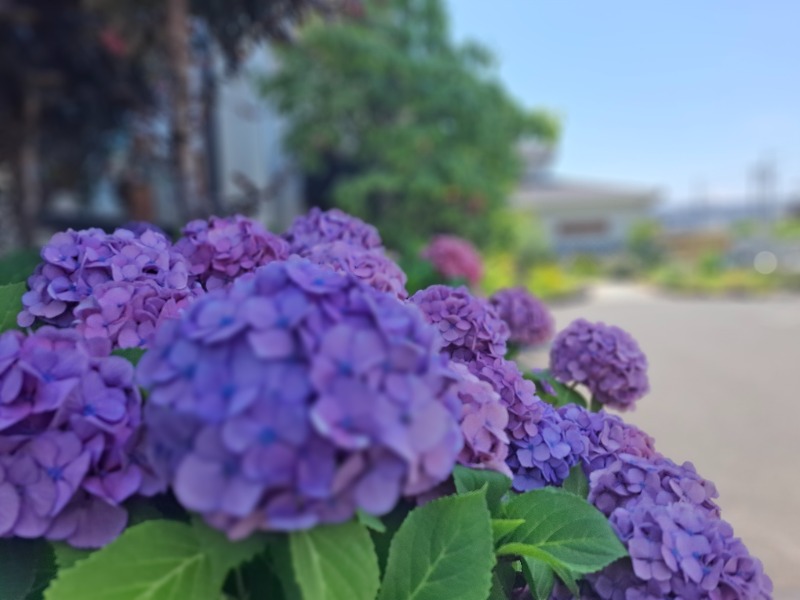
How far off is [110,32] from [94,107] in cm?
111

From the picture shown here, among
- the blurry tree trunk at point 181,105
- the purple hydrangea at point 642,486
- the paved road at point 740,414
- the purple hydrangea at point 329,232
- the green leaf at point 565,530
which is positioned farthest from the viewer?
the blurry tree trunk at point 181,105

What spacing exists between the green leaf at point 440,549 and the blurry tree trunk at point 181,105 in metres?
3.54

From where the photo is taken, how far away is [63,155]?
5.87 m

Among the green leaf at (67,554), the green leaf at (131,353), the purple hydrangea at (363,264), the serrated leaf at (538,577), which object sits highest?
the purple hydrangea at (363,264)

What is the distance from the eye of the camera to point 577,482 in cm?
88

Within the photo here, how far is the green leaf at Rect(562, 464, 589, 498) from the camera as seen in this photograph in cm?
87

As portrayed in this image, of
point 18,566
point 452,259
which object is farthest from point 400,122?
point 18,566

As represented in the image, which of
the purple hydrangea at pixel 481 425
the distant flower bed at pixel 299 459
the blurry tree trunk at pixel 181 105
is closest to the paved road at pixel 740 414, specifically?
the distant flower bed at pixel 299 459

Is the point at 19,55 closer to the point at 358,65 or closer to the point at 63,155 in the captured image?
the point at 63,155

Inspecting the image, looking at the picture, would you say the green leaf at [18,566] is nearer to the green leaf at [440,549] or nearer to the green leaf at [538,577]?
the green leaf at [440,549]

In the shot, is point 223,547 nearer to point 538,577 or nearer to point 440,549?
point 440,549

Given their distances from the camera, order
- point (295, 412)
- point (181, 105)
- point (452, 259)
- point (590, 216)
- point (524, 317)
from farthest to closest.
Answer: point (590, 216) → point (181, 105) → point (452, 259) → point (524, 317) → point (295, 412)

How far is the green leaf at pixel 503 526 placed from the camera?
2.39 ft

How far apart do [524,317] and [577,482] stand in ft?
3.35
